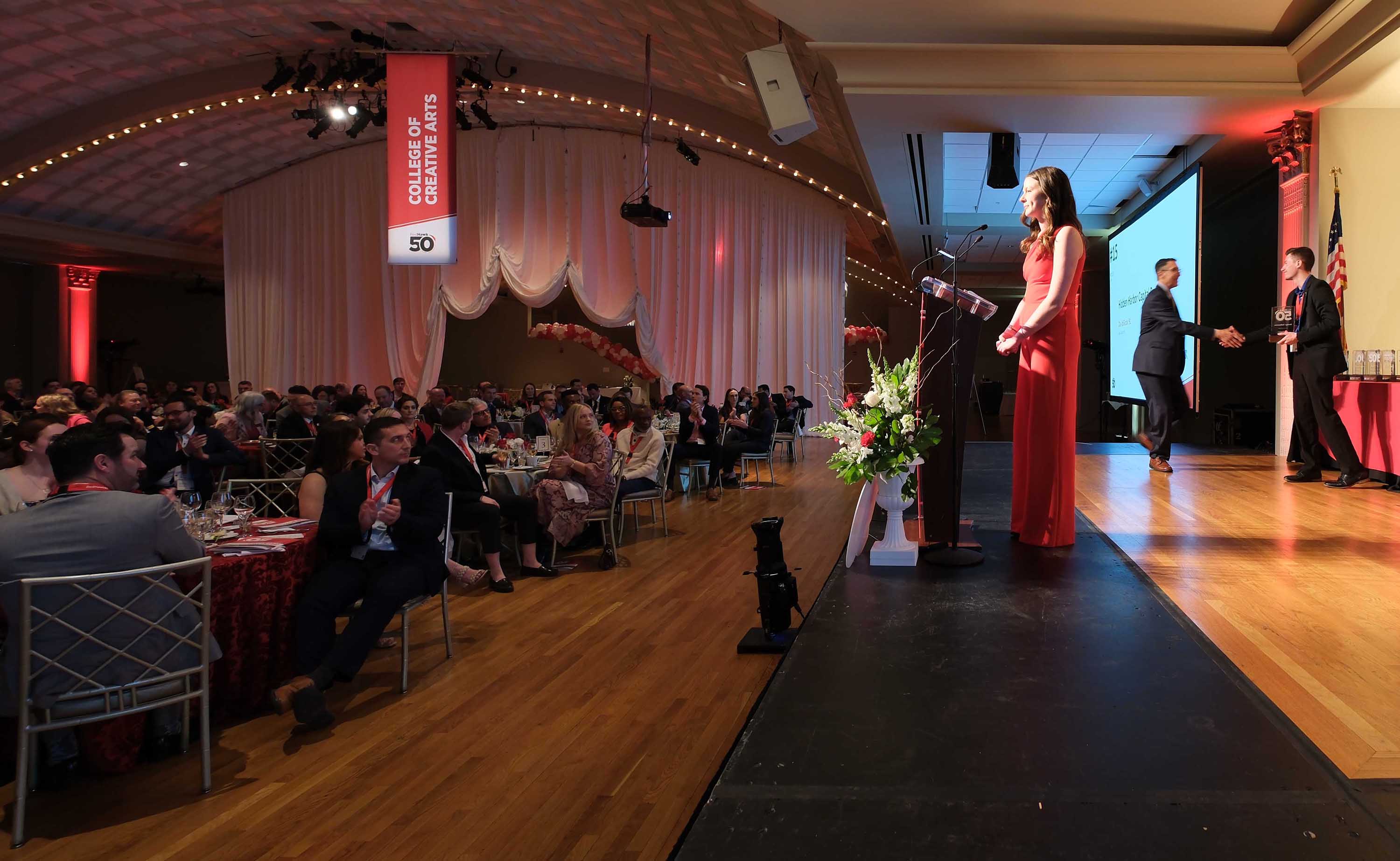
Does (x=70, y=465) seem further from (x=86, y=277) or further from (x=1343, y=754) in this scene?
(x=86, y=277)

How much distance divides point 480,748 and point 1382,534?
172 inches

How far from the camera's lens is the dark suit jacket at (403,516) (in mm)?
3738

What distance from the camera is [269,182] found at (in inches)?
669

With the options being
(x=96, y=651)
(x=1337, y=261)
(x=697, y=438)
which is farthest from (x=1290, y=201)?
(x=96, y=651)

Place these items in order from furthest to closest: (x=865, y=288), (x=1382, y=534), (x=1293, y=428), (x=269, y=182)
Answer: (x=865, y=288) → (x=269, y=182) → (x=1293, y=428) → (x=1382, y=534)

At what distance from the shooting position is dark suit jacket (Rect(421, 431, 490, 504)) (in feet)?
17.6

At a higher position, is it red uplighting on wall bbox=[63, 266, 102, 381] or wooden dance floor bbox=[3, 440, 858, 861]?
red uplighting on wall bbox=[63, 266, 102, 381]

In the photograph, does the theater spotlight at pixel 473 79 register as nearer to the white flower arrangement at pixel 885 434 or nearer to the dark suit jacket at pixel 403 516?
the dark suit jacket at pixel 403 516

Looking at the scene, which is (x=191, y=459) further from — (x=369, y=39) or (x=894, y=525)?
(x=369, y=39)

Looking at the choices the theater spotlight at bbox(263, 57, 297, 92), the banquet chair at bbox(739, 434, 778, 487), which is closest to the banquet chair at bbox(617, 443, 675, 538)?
the banquet chair at bbox(739, 434, 778, 487)

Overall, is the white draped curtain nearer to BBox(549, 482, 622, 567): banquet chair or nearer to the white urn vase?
BBox(549, 482, 622, 567): banquet chair

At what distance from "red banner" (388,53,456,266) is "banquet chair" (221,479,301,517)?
266cm

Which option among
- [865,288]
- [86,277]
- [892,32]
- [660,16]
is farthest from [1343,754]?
[865,288]

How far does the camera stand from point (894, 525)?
4.01 m
